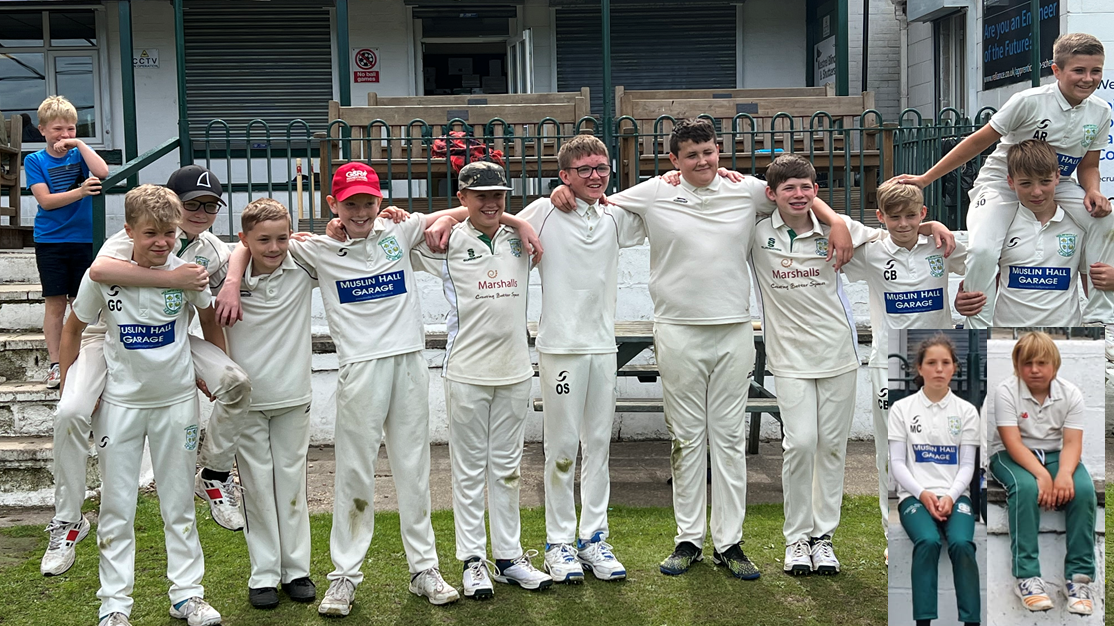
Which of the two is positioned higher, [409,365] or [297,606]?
[409,365]

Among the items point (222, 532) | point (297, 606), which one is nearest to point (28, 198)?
point (222, 532)

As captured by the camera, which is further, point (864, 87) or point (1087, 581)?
point (864, 87)

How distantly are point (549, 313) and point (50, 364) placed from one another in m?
3.89

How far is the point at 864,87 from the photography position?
13227 millimetres

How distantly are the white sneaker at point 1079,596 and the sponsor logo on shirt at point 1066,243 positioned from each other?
1818 millimetres

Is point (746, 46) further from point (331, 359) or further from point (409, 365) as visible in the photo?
point (409, 365)

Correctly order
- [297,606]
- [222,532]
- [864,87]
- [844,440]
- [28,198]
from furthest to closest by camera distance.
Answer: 1. [864,87]
2. [28,198]
3. [222,532]
4. [844,440]
5. [297,606]

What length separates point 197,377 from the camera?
14.9ft

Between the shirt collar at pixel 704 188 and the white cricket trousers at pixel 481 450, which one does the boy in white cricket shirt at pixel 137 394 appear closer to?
the white cricket trousers at pixel 481 450

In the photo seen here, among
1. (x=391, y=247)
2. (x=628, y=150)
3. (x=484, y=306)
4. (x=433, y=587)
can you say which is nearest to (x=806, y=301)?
(x=484, y=306)

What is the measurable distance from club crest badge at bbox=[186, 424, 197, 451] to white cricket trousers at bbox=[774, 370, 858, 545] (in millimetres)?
2618

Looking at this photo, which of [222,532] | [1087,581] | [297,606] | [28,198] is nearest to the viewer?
[1087,581]

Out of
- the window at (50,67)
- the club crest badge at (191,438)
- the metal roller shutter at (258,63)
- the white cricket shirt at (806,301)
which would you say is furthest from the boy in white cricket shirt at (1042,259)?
the window at (50,67)

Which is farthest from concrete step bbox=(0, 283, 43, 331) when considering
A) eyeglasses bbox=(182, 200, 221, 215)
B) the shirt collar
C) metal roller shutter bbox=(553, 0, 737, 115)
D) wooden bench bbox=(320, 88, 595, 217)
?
metal roller shutter bbox=(553, 0, 737, 115)
